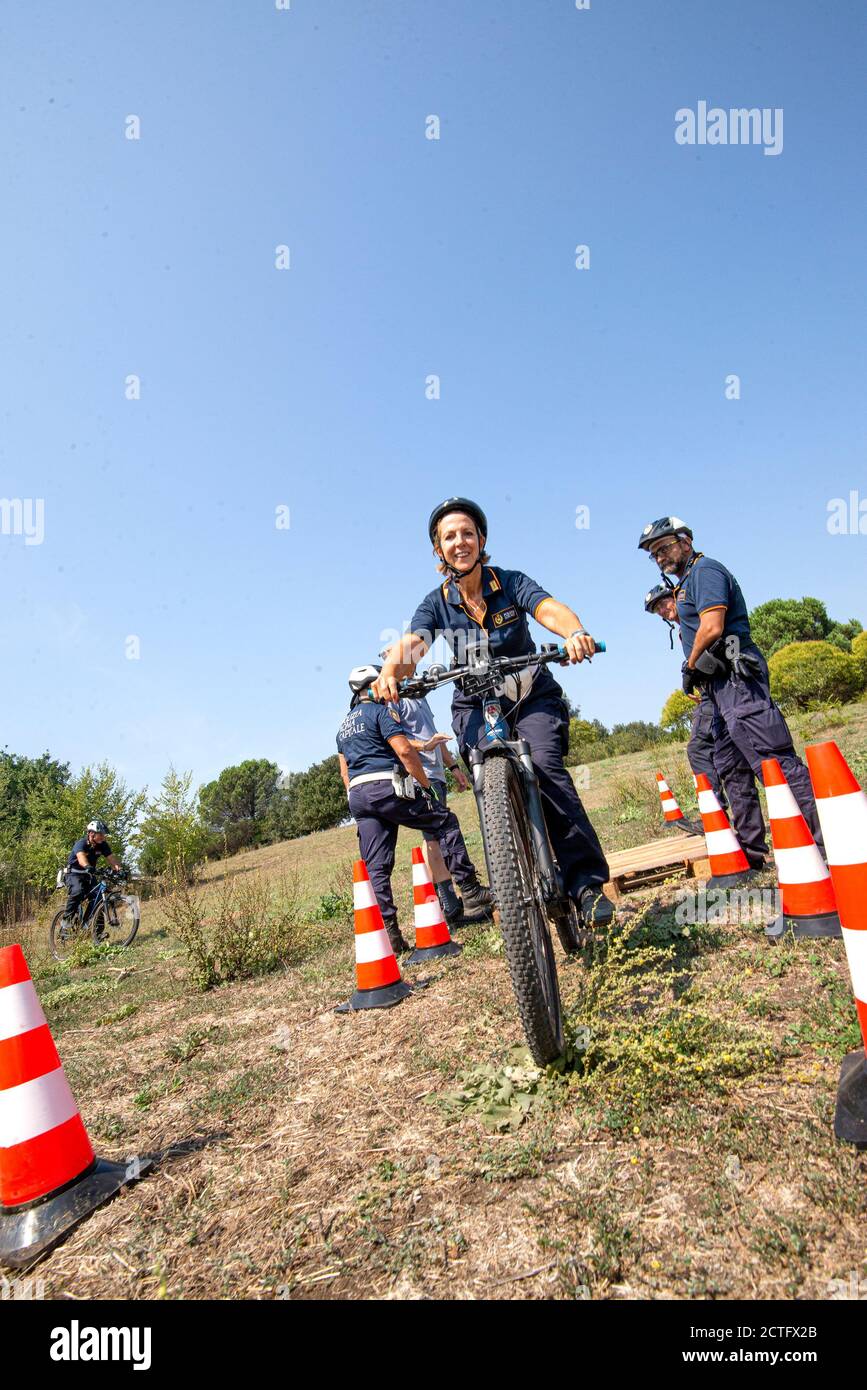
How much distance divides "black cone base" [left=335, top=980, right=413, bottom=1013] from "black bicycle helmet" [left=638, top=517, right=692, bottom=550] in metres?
3.85

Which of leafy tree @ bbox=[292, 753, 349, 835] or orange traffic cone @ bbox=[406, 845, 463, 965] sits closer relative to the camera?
orange traffic cone @ bbox=[406, 845, 463, 965]

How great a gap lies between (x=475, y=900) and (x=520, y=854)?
4.08m

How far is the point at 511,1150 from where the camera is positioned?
2139 mm

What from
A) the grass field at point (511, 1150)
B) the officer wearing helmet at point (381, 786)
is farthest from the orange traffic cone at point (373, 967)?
the officer wearing helmet at point (381, 786)

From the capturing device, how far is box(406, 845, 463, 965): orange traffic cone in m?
5.13

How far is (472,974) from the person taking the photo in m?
4.32

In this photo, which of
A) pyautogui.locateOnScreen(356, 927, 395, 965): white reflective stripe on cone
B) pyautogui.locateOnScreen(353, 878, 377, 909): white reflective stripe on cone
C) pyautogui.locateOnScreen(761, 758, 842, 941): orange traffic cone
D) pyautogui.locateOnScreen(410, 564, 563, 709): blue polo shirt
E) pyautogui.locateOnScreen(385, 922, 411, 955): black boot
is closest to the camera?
pyautogui.locateOnScreen(761, 758, 842, 941): orange traffic cone

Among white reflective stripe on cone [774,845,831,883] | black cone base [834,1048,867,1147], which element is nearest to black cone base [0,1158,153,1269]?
black cone base [834,1048,867,1147]

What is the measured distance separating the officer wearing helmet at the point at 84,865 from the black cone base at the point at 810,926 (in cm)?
1130

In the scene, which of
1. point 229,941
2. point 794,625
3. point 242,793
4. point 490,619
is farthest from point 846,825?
point 242,793

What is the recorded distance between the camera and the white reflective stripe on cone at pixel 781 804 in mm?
3572

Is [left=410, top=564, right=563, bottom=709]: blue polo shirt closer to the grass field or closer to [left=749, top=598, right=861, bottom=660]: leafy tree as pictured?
the grass field

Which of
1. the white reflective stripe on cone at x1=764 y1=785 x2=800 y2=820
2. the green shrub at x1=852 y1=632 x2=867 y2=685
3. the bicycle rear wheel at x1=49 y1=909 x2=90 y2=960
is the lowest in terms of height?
the bicycle rear wheel at x1=49 y1=909 x2=90 y2=960

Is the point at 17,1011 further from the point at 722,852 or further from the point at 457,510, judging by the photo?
the point at 722,852
